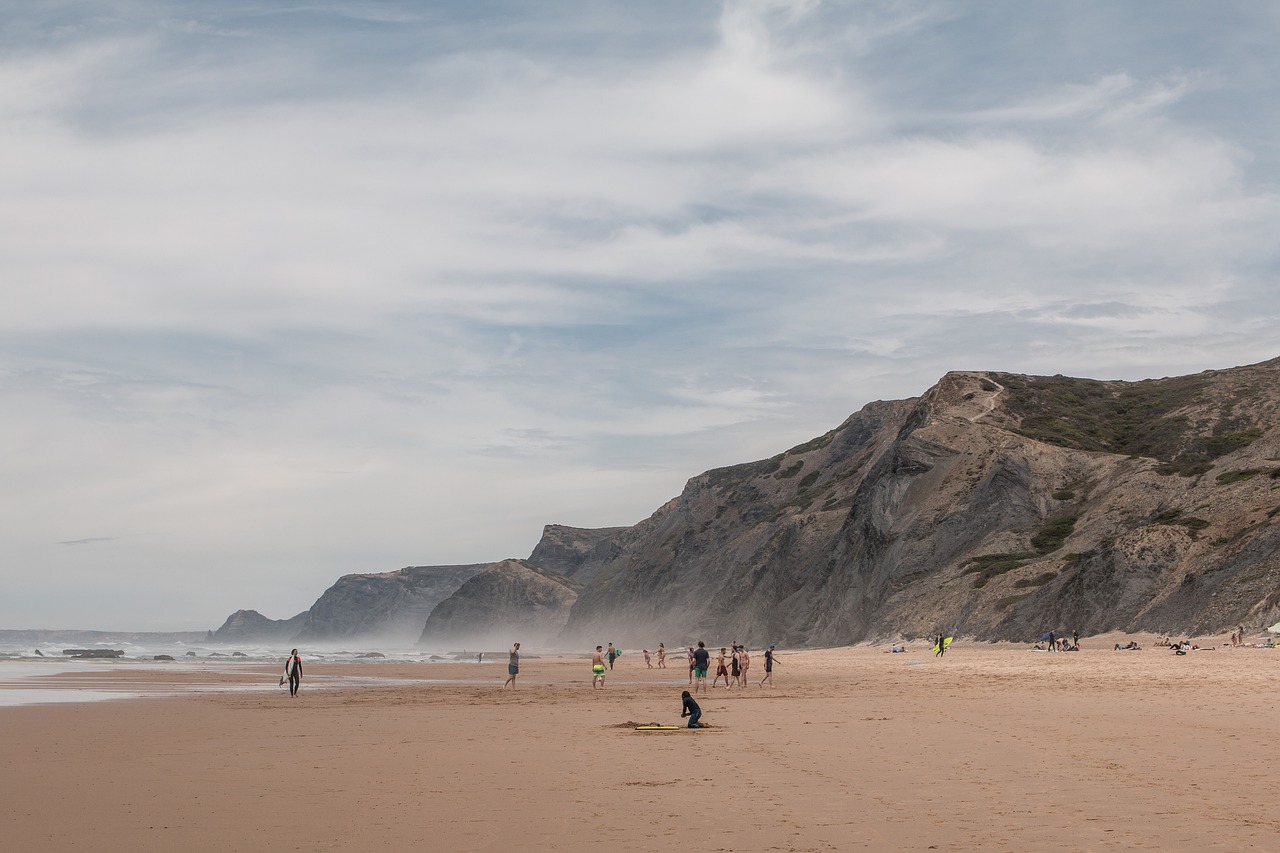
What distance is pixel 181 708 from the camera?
2755 centimetres

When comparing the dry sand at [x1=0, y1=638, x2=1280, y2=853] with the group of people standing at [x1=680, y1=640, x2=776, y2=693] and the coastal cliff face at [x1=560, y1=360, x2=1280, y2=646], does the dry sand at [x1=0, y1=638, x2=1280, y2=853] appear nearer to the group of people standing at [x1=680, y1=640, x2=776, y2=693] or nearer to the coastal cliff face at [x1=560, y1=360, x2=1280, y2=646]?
the group of people standing at [x1=680, y1=640, x2=776, y2=693]

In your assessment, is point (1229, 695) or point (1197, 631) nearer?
point (1229, 695)

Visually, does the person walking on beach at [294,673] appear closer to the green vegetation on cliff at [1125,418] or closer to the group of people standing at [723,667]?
the group of people standing at [723,667]

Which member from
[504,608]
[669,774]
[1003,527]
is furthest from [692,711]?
[504,608]

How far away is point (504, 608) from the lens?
6496 inches

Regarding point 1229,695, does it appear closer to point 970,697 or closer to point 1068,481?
point 970,697

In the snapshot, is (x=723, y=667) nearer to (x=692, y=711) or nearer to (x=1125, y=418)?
(x=692, y=711)

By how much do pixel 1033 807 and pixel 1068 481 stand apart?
2722 inches

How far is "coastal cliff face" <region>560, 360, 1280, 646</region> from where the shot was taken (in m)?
53.9

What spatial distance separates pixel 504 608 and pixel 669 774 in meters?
154

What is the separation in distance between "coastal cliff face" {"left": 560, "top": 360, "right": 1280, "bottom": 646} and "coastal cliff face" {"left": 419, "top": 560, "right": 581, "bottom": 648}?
1427 inches

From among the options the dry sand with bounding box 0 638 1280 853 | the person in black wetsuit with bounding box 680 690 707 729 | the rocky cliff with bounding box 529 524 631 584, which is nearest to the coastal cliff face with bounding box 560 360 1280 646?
the dry sand with bounding box 0 638 1280 853

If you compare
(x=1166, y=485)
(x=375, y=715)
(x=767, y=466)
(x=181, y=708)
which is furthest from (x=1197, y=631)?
(x=767, y=466)

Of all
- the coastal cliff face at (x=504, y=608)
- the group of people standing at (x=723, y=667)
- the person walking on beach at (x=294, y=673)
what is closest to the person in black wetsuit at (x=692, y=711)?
→ the group of people standing at (x=723, y=667)
